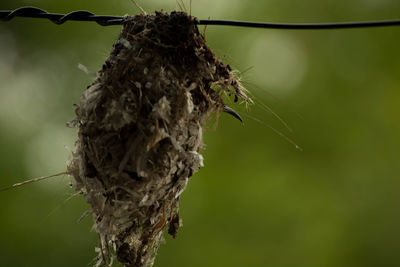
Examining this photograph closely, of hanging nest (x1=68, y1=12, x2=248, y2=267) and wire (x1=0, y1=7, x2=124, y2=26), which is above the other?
wire (x1=0, y1=7, x2=124, y2=26)

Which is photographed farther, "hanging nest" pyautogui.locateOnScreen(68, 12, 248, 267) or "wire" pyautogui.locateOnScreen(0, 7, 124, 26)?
"wire" pyautogui.locateOnScreen(0, 7, 124, 26)

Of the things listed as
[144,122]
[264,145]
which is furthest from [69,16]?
[264,145]

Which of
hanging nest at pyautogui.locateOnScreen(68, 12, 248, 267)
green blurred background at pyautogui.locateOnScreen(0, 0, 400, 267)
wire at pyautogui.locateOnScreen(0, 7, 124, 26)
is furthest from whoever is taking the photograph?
green blurred background at pyautogui.locateOnScreen(0, 0, 400, 267)

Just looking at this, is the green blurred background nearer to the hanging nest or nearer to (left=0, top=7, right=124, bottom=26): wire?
(left=0, top=7, right=124, bottom=26): wire

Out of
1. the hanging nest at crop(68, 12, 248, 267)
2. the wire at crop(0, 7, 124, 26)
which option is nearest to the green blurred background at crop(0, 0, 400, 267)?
the wire at crop(0, 7, 124, 26)

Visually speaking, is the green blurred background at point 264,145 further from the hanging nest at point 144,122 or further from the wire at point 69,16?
the hanging nest at point 144,122

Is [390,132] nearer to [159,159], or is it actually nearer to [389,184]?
[389,184]

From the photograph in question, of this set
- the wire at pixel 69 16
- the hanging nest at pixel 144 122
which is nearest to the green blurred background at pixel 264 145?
the wire at pixel 69 16

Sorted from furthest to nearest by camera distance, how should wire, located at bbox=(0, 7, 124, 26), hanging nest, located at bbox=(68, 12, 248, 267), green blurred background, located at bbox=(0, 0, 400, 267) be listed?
green blurred background, located at bbox=(0, 0, 400, 267)
wire, located at bbox=(0, 7, 124, 26)
hanging nest, located at bbox=(68, 12, 248, 267)
